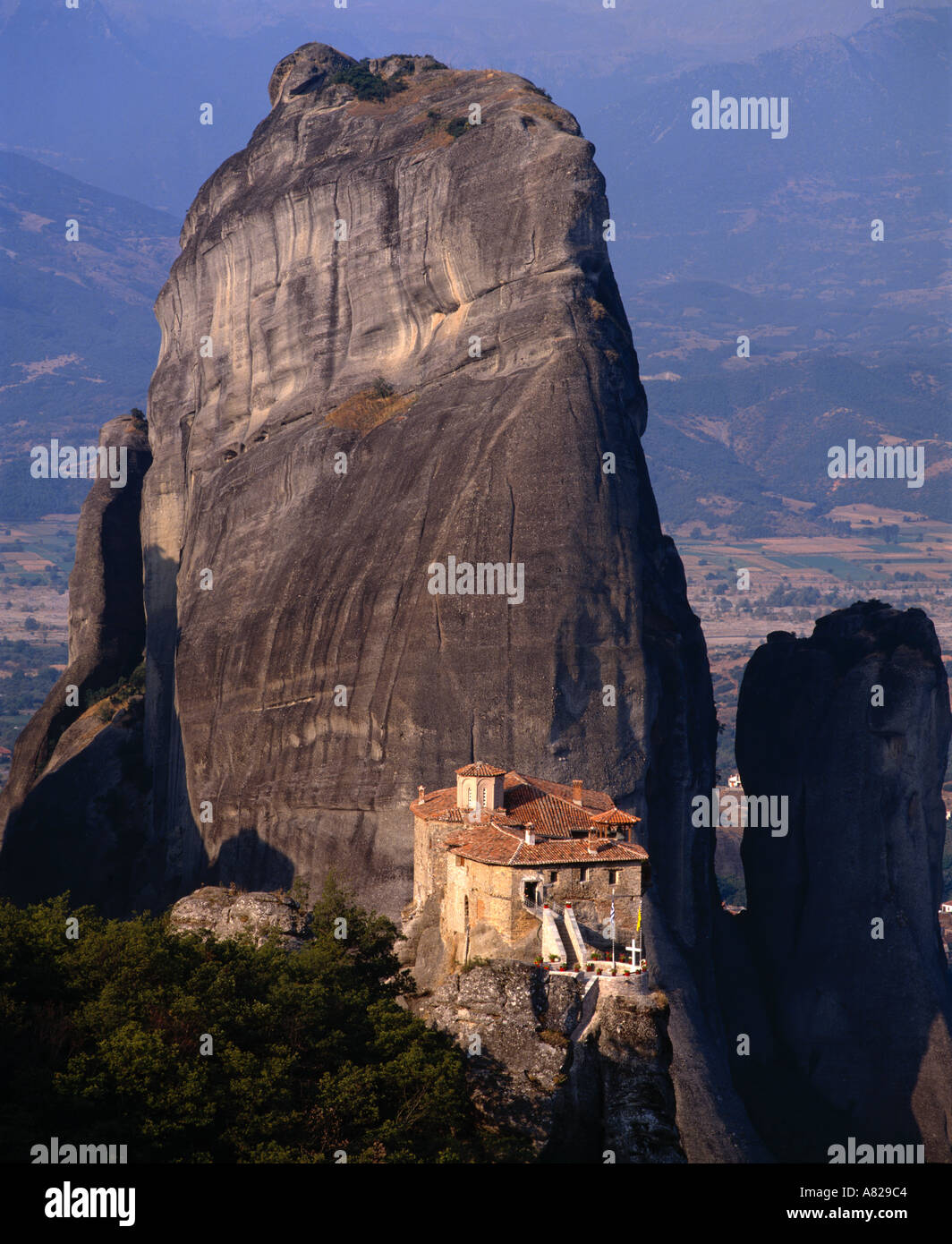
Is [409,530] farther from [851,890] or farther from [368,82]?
[368,82]

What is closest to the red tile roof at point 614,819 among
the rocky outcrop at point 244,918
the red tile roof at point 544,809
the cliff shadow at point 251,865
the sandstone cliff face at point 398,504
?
the red tile roof at point 544,809

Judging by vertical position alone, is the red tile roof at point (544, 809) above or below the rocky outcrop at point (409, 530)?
below

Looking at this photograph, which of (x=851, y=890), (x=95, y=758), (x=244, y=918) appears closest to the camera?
(x=244, y=918)

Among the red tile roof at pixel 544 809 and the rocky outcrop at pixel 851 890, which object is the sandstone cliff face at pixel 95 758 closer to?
the rocky outcrop at pixel 851 890

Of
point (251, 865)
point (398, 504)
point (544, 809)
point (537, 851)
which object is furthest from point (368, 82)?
point (537, 851)

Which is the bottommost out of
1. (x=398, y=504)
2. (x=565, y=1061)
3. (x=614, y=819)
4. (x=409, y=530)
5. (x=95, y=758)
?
(x=565, y=1061)

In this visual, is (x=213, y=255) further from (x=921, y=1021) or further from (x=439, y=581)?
(x=921, y=1021)

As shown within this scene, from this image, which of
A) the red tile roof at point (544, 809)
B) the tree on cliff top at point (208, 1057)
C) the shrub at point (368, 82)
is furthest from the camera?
the shrub at point (368, 82)
